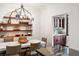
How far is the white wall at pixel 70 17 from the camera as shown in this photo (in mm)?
2037

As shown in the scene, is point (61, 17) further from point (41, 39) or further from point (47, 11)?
point (41, 39)

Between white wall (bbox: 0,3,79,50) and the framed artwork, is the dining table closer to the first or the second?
white wall (bbox: 0,3,79,50)

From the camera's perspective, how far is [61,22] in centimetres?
212

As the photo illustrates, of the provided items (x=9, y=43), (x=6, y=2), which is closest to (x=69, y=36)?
(x=9, y=43)

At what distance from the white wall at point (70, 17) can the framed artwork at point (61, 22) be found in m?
0.07

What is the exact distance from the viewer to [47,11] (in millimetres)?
2199

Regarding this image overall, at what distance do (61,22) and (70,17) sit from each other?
0.18m

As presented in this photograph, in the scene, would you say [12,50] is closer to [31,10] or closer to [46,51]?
[46,51]

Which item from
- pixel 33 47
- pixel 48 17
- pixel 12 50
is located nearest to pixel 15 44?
pixel 12 50

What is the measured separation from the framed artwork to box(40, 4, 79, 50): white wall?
0.07m

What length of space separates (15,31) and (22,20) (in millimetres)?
241

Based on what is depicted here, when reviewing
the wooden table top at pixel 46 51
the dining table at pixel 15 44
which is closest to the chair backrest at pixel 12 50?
the dining table at pixel 15 44

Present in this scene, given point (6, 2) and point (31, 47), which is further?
point (31, 47)

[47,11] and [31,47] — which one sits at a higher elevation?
[47,11]
